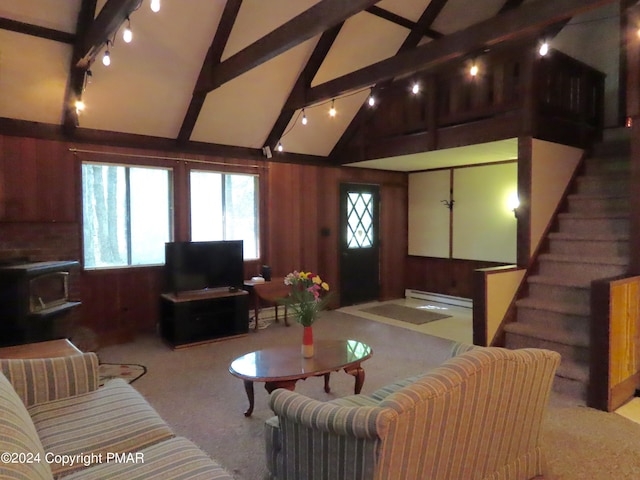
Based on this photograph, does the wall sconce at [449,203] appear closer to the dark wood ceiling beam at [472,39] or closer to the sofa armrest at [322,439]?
the dark wood ceiling beam at [472,39]

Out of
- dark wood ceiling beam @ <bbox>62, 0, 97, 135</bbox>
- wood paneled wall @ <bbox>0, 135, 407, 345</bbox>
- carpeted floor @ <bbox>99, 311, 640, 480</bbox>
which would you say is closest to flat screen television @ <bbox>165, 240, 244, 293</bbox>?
wood paneled wall @ <bbox>0, 135, 407, 345</bbox>

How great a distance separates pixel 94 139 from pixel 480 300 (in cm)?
451

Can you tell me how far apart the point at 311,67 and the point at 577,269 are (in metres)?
3.69

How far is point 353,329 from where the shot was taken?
5.44 meters

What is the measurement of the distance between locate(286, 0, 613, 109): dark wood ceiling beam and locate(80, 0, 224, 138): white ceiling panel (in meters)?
1.51

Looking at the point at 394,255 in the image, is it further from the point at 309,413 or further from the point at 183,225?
the point at 309,413

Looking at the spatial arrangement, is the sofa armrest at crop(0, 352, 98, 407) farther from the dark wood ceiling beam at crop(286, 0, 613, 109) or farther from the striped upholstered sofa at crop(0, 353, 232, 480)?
the dark wood ceiling beam at crop(286, 0, 613, 109)

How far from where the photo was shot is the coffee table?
2711 millimetres

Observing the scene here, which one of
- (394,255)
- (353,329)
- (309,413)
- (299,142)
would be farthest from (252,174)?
(309,413)

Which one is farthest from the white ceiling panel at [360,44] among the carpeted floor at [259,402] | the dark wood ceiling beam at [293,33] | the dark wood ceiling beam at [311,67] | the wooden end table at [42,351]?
the wooden end table at [42,351]

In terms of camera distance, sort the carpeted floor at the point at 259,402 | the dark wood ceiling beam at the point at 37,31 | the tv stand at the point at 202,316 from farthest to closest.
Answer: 1. the tv stand at the point at 202,316
2. the dark wood ceiling beam at the point at 37,31
3. the carpeted floor at the point at 259,402

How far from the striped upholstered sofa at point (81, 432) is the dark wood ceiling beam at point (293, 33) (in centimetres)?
269

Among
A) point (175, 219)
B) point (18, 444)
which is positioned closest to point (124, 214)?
point (175, 219)

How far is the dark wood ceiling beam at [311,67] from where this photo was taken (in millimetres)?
4949
